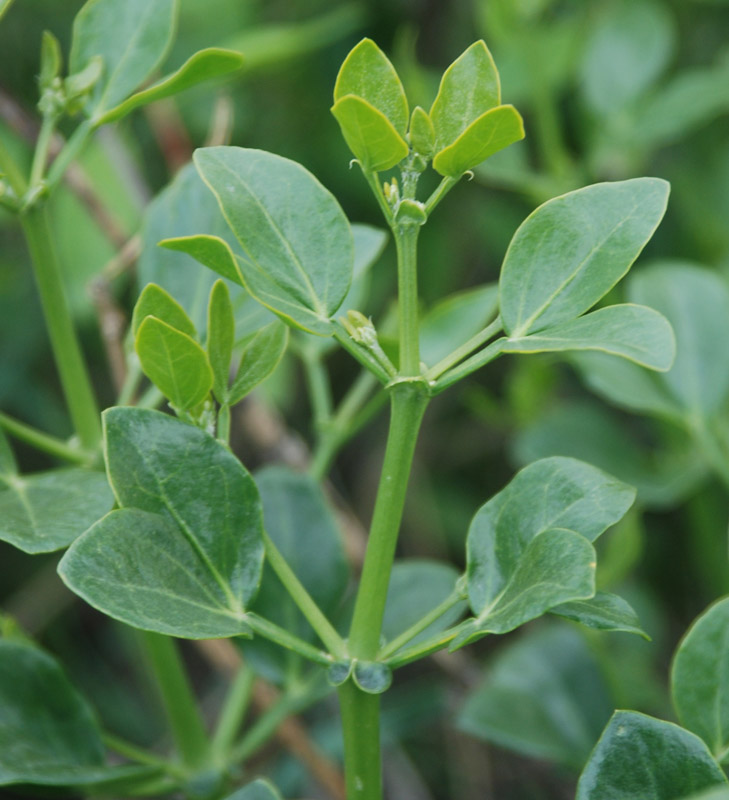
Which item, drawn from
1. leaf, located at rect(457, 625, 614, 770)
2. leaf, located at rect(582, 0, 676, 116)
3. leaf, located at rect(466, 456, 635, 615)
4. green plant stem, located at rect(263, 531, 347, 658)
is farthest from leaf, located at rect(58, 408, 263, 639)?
leaf, located at rect(582, 0, 676, 116)

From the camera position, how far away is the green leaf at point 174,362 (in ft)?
1.36

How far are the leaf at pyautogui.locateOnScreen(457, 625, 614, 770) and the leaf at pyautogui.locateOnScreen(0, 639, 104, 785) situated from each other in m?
0.29

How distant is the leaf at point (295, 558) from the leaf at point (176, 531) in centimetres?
15

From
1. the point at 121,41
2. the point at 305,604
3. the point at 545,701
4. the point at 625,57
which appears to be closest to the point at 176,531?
the point at 305,604

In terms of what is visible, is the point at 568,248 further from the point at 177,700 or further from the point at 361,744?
the point at 177,700

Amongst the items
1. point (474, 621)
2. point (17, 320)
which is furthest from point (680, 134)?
point (474, 621)

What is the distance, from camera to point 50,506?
0.49 meters

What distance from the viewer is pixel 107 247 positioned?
3.96 feet

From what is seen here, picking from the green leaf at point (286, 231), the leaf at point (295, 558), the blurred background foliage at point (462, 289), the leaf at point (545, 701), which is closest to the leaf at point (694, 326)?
the blurred background foliage at point (462, 289)

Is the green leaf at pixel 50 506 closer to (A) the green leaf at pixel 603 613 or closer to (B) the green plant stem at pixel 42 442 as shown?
(B) the green plant stem at pixel 42 442

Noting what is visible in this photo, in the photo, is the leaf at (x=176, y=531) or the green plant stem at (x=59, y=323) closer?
the leaf at (x=176, y=531)

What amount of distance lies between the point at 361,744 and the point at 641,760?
133 millimetres

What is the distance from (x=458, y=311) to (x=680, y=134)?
0.74m

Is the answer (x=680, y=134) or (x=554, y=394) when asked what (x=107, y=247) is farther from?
(x=680, y=134)
